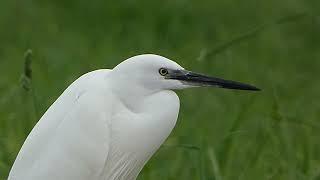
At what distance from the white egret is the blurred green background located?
48cm

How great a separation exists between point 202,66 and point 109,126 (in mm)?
2953

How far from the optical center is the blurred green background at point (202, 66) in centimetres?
460

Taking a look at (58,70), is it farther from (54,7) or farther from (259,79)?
(54,7)

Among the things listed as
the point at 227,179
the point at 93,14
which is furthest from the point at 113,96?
the point at 93,14

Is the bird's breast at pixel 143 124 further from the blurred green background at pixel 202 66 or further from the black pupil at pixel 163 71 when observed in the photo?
the blurred green background at pixel 202 66

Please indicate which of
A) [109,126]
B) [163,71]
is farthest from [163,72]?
[109,126]

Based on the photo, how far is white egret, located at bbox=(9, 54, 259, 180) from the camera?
356 centimetres

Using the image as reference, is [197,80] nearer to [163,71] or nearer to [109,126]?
[163,71]

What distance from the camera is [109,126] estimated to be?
11.8 feet

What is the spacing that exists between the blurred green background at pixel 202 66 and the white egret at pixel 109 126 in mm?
476

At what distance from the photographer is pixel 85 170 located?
3600mm

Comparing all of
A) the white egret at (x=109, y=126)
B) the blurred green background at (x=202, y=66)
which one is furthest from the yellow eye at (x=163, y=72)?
the blurred green background at (x=202, y=66)

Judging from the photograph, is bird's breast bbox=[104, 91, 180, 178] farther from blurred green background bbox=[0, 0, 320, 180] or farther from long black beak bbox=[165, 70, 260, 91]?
blurred green background bbox=[0, 0, 320, 180]

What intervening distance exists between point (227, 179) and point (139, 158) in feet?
2.95
